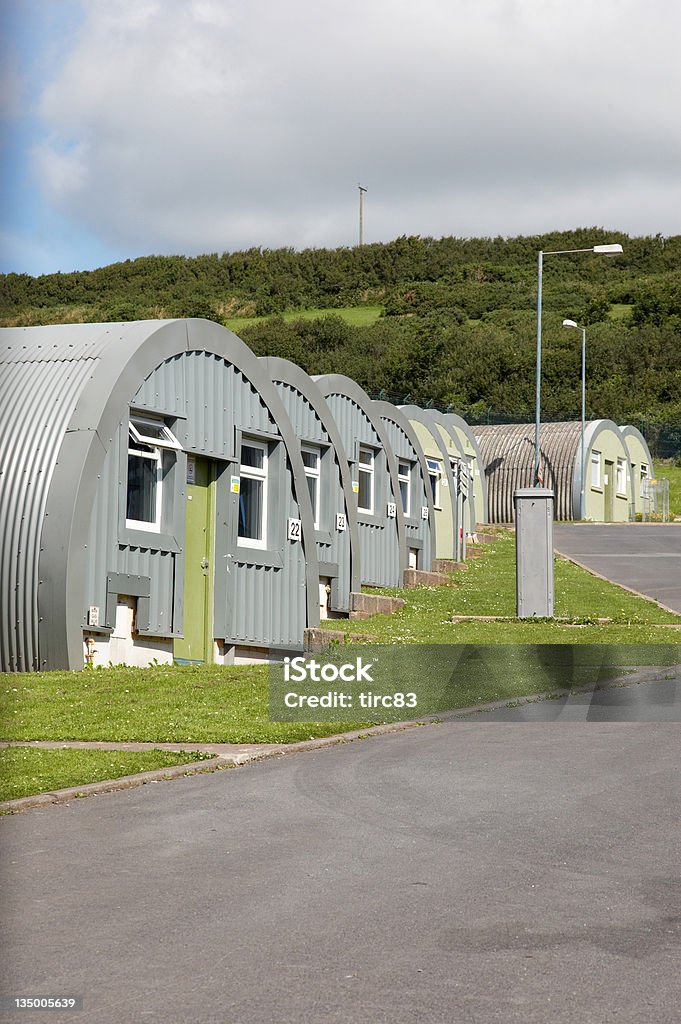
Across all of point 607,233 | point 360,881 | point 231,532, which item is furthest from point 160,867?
point 607,233

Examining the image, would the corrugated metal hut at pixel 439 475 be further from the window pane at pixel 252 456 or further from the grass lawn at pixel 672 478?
the grass lawn at pixel 672 478

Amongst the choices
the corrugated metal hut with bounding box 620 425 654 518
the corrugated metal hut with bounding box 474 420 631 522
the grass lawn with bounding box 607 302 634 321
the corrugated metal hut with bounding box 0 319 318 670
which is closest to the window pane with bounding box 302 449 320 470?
the corrugated metal hut with bounding box 0 319 318 670

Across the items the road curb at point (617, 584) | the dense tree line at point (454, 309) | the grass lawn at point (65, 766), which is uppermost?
the dense tree line at point (454, 309)

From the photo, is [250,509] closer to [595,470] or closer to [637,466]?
[595,470]

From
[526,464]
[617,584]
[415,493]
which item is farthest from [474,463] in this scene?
[617,584]

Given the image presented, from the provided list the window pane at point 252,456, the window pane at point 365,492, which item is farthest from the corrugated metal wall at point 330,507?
the window pane at point 365,492

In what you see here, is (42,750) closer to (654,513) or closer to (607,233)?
(654,513)

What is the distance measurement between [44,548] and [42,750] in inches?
230

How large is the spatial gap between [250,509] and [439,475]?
16.8 m

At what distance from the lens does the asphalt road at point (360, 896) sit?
4.89 metres

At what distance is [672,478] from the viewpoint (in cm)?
6275

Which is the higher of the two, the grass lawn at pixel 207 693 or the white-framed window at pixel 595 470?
the white-framed window at pixel 595 470

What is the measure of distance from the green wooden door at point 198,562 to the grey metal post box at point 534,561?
4820 mm

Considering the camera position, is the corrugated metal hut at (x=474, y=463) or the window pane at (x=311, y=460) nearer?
the window pane at (x=311, y=460)
